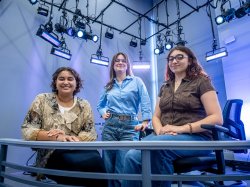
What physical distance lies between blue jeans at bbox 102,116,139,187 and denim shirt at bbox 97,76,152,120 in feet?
0.38

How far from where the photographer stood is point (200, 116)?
1165 mm

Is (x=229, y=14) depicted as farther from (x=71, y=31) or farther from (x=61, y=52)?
(x=61, y=52)

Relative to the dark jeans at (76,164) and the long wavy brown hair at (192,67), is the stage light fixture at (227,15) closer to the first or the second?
the long wavy brown hair at (192,67)

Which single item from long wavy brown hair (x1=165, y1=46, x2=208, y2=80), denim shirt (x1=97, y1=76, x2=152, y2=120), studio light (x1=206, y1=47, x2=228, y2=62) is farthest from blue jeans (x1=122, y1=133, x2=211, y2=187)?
studio light (x1=206, y1=47, x2=228, y2=62)

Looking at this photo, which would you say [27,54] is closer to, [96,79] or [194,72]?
[96,79]

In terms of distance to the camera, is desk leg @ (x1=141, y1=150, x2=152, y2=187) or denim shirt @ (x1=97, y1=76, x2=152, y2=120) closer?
desk leg @ (x1=141, y1=150, x2=152, y2=187)

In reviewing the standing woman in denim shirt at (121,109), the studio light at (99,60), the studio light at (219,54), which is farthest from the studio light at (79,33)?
the studio light at (219,54)

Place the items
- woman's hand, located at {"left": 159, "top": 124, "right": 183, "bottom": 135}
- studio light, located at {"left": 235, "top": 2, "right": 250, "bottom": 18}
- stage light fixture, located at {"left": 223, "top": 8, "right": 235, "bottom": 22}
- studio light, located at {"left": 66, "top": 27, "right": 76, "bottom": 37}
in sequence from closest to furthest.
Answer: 1. woman's hand, located at {"left": 159, "top": 124, "right": 183, "bottom": 135}
2. studio light, located at {"left": 235, "top": 2, "right": 250, "bottom": 18}
3. stage light fixture, located at {"left": 223, "top": 8, "right": 235, "bottom": 22}
4. studio light, located at {"left": 66, "top": 27, "right": 76, "bottom": 37}

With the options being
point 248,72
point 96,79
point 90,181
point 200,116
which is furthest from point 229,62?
point 90,181

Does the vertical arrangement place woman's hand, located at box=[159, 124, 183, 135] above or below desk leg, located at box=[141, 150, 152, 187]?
above

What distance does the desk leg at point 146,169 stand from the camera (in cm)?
67

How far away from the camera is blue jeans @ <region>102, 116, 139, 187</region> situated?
5.25ft

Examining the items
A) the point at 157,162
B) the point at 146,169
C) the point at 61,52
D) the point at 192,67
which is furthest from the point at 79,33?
the point at 146,169

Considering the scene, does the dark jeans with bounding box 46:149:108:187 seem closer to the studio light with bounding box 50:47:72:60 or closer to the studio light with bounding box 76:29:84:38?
the studio light with bounding box 50:47:72:60
